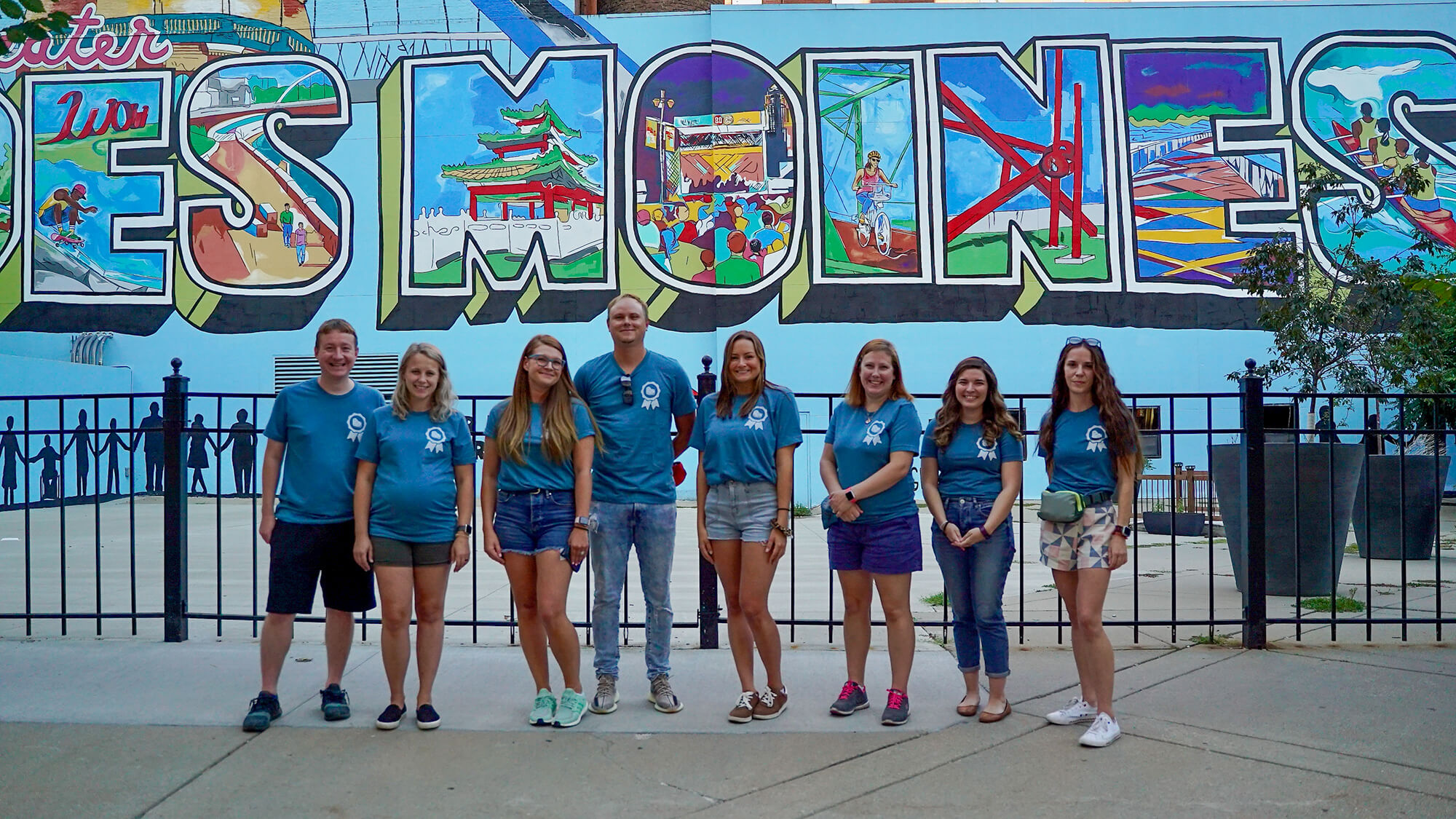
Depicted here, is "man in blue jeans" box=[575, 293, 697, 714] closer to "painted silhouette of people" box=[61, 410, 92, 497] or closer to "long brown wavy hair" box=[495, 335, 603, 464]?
"long brown wavy hair" box=[495, 335, 603, 464]

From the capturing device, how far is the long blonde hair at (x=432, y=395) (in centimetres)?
466

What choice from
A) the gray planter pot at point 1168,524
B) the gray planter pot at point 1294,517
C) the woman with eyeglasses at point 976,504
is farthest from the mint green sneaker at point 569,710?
the gray planter pot at point 1168,524

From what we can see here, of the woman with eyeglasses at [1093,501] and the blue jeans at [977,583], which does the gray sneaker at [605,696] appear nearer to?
the blue jeans at [977,583]

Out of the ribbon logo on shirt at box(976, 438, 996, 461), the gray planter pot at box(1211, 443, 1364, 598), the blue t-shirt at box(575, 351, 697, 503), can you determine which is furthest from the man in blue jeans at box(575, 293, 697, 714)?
the gray planter pot at box(1211, 443, 1364, 598)

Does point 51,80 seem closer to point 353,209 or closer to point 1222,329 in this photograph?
point 353,209

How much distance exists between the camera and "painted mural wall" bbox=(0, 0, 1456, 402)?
56.6ft

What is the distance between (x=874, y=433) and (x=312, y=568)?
2.57 meters

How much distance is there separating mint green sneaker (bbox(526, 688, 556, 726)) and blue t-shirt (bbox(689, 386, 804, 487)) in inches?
48.2

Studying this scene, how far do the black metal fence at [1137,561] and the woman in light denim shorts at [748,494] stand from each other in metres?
0.68

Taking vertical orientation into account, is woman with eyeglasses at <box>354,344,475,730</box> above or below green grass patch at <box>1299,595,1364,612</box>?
above

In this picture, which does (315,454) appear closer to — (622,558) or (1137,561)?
(622,558)

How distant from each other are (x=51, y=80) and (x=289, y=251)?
16.5 ft

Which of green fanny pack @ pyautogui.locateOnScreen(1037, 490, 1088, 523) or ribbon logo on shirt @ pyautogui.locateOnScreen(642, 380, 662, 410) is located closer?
green fanny pack @ pyautogui.locateOnScreen(1037, 490, 1088, 523)

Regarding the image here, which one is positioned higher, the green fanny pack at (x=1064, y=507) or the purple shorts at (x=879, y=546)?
the green fanny pack at (x=1064, y=507)
